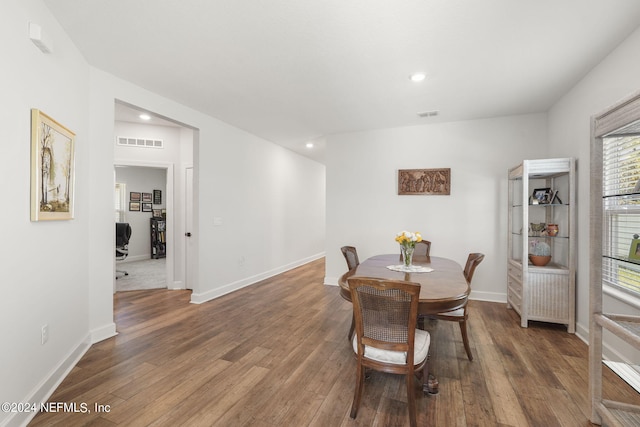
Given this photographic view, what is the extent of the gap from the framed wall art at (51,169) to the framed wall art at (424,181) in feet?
13.5

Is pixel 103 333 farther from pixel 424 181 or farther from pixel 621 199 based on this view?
pixel 424 181

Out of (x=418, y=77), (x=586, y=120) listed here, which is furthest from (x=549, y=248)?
(x=418, y=77)

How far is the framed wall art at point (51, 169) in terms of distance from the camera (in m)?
1.87

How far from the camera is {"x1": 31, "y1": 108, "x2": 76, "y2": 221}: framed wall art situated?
187cm

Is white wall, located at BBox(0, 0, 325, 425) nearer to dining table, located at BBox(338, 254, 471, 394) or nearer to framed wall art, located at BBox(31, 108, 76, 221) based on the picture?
framed wall art, located at BBox(31, 108, 76, 221)

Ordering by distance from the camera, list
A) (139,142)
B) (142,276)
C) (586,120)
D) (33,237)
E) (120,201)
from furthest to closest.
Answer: (120,201)
(142,276)
(139,142)
(586,120)
(33,237)

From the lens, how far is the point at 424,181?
4.60 metres

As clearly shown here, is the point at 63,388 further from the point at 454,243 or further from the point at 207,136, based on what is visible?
the point at 454,243

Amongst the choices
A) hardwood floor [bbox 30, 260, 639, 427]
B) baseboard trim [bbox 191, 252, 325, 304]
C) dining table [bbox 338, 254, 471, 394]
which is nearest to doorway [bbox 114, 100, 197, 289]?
baseboard trim [bbox 191, 252, 325, 304]

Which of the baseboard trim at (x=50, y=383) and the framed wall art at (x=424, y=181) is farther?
the framed wall art at (x=424, y=181)

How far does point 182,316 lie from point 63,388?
151cm

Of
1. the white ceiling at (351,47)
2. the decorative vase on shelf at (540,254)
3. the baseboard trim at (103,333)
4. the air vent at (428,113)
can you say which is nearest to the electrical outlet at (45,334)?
the baseboard trim at (103,333)

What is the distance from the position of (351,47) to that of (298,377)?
2749 mm

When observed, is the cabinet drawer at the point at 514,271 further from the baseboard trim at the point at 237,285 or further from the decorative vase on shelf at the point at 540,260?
the baseboard trim at the point at 237,285
